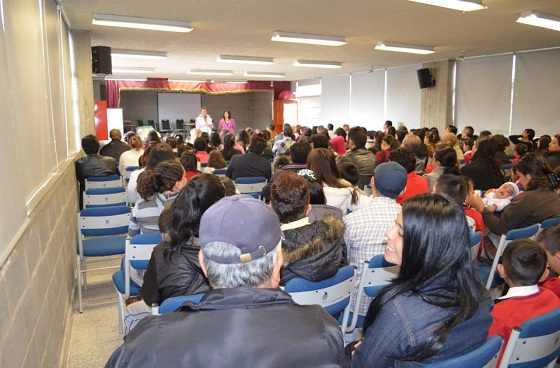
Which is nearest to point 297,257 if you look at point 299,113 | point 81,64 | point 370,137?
point 81,64

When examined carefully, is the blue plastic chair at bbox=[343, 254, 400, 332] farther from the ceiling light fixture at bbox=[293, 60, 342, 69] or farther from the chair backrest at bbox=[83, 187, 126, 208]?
the ceiling light fixture at bbox=[293, 60, 342, 69]

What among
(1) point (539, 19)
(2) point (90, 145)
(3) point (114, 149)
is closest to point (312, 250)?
(2) point (90, 145)

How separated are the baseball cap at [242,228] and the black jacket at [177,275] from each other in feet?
2.96

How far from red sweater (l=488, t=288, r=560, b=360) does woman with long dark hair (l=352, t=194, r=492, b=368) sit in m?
0.60

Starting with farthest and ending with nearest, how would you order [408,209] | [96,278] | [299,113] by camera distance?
1. [299,113]
2. [96,278]
3. [408,209]

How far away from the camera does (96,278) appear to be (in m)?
4.47

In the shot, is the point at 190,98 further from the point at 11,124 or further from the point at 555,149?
the point at 11,124

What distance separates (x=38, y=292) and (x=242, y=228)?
154 cm

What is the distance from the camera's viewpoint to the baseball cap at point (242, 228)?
46.7 inches

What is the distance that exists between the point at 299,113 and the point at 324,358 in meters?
18.0

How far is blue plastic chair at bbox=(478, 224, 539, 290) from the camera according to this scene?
3143 mm

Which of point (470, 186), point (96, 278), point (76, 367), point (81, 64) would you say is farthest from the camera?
point (81, 64)

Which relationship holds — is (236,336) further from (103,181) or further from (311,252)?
(103,181)

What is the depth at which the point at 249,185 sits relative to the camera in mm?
5629
